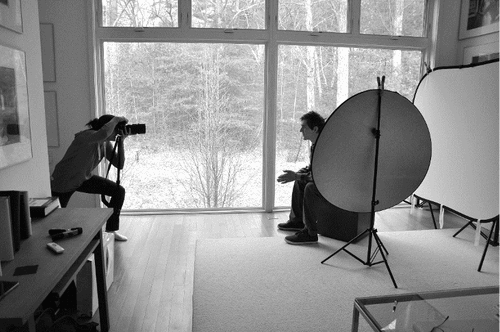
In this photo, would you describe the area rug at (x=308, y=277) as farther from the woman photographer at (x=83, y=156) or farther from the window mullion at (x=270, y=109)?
the woman photographer at (x=83, y=156)

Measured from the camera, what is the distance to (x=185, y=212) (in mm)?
4094

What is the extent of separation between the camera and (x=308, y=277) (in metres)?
2.58

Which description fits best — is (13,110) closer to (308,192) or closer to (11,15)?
(11,15)

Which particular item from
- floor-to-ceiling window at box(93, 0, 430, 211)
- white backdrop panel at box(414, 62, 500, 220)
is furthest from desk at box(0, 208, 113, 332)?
white backdrop panel at box(414, 62, 500, 220)

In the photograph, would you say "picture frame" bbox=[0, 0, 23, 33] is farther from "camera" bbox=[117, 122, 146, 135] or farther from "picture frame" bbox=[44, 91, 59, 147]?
"picture frame" bbox=[44, 91, 59, 147]

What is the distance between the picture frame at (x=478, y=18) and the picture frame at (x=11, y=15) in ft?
12.6

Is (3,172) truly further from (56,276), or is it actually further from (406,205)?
(406,205)

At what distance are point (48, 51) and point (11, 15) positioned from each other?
1.81 meters

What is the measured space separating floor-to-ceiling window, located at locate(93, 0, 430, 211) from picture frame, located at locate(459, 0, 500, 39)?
366mm

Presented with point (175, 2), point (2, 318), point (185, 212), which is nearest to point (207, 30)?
point (175, 2)

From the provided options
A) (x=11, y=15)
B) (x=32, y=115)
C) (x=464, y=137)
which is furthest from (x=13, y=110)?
(x=464, y=137)

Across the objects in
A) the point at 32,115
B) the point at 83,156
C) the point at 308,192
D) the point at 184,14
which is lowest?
the point at 308,192

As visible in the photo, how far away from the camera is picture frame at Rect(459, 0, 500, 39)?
364cm

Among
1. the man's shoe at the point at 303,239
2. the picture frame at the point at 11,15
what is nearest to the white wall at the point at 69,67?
the picture frame at the point at 11,15
